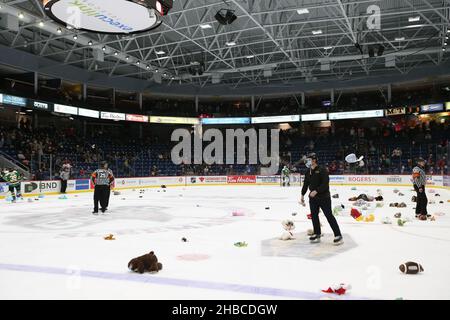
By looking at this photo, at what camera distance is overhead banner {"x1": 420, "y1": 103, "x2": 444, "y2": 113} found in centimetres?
3048

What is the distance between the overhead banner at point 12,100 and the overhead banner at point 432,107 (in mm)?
28977

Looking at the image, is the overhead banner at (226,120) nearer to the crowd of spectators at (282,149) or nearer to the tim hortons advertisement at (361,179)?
the crowd of spectators at (282,149)

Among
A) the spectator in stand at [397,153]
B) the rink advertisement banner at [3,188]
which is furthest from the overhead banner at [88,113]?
the spectator in stand at [397,153]

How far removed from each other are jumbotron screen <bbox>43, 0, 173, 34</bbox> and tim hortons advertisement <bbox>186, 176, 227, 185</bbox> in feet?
61.6

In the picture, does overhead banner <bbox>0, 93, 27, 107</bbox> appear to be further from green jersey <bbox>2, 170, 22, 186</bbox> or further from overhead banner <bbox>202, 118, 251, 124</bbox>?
overhead banner <bbox>202, 118, 251, 124</bbox>

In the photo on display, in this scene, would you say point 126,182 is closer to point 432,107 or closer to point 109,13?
point 109,13

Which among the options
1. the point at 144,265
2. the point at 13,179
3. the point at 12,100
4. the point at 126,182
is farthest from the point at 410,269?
the point at 12,100

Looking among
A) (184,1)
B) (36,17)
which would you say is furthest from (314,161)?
(36,17)

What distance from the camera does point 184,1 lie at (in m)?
19.5

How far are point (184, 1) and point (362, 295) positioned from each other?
60.3 ft

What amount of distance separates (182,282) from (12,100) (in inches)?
959

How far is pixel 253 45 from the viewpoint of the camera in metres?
27.7

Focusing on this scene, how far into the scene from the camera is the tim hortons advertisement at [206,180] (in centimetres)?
3008
